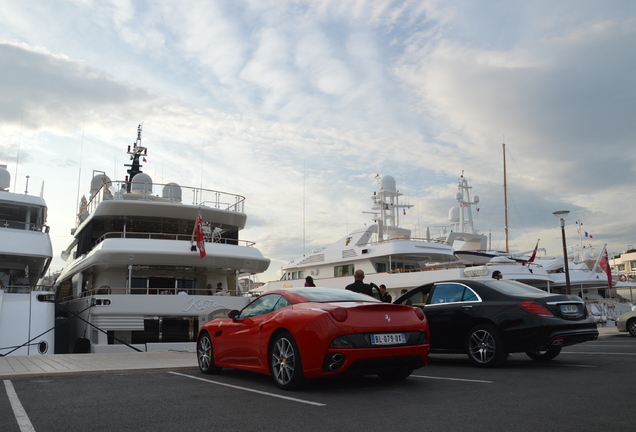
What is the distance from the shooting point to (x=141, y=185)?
23.8 m

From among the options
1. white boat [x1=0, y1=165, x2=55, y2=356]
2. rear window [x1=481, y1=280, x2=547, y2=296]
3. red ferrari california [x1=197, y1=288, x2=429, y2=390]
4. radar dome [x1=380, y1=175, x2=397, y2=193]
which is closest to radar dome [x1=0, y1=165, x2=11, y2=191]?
white boat [x1=0, y1=165, x2=55, y2=356]

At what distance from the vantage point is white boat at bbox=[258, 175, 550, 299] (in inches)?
1103

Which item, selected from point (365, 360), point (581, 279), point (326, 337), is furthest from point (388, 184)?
point (326, 337)

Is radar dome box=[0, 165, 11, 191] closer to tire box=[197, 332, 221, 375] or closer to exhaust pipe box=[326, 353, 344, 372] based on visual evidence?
tire box=[197, 332, 221, 375]

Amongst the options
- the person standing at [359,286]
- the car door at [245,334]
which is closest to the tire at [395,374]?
the car door at [245,334]

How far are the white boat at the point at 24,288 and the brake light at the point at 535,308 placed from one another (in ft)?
41.6

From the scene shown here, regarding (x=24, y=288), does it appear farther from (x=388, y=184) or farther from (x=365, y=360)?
(x=388, y=184)

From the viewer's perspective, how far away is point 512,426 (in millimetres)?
3926

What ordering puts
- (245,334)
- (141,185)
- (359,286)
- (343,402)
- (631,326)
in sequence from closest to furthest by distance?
(343,402) < (245,334) < (359,286) < (631,326) < (141,185)

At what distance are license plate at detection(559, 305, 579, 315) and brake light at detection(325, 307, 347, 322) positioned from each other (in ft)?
12.2

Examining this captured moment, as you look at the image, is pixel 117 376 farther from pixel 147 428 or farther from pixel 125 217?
pixel 125 217

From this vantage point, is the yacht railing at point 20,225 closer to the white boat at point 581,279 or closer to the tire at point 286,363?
the tire at point 286,363

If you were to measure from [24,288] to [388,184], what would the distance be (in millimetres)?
27672

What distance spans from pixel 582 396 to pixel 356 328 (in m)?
2.32
